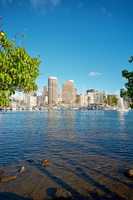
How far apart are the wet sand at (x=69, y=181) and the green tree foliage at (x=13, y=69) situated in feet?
29.8

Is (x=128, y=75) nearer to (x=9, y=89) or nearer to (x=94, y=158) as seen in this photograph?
(x=9, y=89)

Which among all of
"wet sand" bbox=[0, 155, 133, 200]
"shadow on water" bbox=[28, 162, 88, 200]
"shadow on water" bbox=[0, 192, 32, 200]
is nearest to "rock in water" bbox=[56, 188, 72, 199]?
"wet sand" bbox=[0, 155, 133, 200]

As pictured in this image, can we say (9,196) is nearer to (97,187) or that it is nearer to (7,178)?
(7,178)

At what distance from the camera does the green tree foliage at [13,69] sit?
19969mm

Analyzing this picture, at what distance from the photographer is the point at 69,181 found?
26188 millimetres

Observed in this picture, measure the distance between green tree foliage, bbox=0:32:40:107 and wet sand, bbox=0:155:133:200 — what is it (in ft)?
29.8

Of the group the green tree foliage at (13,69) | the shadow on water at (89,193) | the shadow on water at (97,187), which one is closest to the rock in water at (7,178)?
the shadow on water at (89,193)

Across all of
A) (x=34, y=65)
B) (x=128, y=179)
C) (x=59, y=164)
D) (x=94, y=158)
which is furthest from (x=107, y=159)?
(x=34, y=65)

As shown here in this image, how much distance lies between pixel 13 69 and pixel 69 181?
45.8 feet

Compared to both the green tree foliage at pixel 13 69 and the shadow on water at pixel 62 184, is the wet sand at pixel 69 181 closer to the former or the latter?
the shadow on water at pixel 62 184

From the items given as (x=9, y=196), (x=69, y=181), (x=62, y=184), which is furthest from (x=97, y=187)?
(x=9, y=196)

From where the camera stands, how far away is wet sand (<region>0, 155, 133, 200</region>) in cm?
2219

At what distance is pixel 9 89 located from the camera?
21.8 m

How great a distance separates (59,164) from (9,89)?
661 inches
